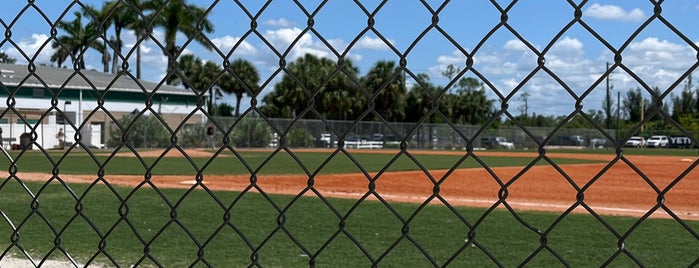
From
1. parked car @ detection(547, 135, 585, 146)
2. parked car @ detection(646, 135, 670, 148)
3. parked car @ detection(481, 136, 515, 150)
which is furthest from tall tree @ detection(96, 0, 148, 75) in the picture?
parked car @ detection(646, 135, 670, 148)

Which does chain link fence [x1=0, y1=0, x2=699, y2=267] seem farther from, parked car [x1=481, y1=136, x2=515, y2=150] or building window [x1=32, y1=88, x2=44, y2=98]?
parked car [x1=481, y1=136, x2=515, y2=150]

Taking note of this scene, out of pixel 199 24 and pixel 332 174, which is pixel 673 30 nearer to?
pixel 199 24

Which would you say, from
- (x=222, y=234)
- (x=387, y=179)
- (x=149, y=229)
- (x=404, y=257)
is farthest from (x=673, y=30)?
(x=387, y=179)

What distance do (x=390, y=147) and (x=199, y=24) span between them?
188 feet

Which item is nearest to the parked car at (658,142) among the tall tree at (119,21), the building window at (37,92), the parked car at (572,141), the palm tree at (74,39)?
the parked car at (572,141)

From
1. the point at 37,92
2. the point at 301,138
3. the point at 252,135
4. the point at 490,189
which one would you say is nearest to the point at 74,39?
the point at 490,189

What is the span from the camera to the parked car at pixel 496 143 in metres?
67.4

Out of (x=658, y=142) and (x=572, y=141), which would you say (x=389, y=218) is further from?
(x=658, y=142)

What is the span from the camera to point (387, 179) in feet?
Result: 72.1

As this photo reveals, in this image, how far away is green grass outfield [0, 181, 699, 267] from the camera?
7176 mm

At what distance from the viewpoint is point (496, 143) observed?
67.8m

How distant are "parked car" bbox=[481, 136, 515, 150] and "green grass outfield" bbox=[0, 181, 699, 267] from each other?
181ft

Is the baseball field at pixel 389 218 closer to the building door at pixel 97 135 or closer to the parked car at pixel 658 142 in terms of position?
the building door at pixel 97 135

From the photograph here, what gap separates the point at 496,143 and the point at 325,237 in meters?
60.3
